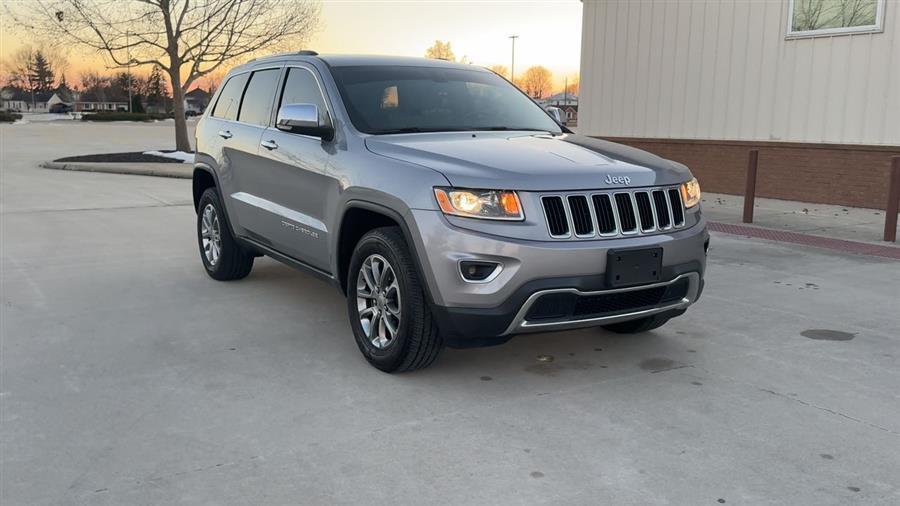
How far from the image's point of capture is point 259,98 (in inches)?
243

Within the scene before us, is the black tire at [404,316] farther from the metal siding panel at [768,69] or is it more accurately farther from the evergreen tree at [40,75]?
the evergreen tree at [40,75]

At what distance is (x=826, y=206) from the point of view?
12320mm

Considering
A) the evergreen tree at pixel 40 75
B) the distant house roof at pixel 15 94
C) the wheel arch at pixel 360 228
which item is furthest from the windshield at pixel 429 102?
the distant house roof at pixel 15 94

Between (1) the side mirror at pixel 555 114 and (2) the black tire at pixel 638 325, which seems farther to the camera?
(1) the side mirror at pixel 555 114

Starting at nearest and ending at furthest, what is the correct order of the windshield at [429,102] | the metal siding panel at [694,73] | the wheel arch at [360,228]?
1. the wheel arch at [360,228]
2. the windshield at [429,102]
3. the metal siding panel at [694,73]

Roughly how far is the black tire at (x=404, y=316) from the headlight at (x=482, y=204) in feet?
1.33

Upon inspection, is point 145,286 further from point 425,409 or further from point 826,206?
point 826,206

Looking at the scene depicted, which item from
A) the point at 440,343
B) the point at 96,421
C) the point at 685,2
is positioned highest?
the point at 685,2

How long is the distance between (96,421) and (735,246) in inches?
284

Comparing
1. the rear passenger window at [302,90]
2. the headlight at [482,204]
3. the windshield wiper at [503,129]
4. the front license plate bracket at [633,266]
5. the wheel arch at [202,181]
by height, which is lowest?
the front license plate bracket at [633,266]

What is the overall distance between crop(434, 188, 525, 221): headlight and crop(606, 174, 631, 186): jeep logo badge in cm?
55

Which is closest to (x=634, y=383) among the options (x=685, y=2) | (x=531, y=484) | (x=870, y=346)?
(x=531, y=484)

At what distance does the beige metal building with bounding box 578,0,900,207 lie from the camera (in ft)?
38.9

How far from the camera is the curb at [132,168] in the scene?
1839 cm
